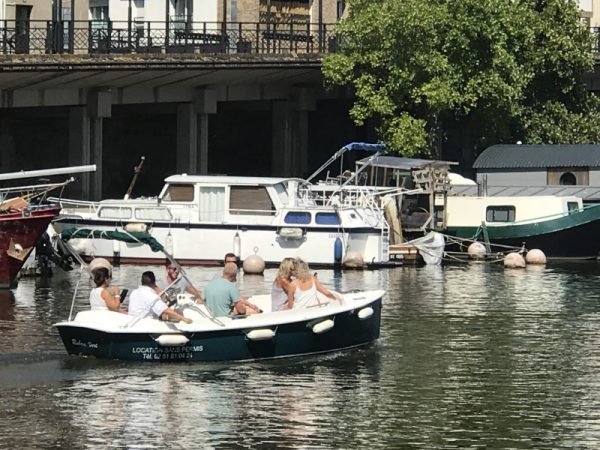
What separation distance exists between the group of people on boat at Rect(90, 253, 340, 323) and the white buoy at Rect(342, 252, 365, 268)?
2003 cm

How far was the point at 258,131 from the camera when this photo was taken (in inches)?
3561

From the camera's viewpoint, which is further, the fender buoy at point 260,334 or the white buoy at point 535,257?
the white buoy at point 535,257

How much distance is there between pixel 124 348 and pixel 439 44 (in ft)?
132

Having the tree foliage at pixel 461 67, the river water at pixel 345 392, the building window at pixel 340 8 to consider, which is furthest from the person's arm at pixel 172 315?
the building window at pixel 340 8

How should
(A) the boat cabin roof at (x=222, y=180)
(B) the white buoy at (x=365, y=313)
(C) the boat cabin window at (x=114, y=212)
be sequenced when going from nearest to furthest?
(B) the white buoy at (x=365, y=313) < (A) the boat cabin roof at (x=222, y=180) < (C) the boat cabin window at (x=114, y=212)

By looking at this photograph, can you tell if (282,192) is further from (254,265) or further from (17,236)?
(17,236)

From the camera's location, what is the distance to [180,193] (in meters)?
54.1

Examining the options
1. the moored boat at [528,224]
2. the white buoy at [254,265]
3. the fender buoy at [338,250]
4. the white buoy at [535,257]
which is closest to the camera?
the white buoy at [254,265]

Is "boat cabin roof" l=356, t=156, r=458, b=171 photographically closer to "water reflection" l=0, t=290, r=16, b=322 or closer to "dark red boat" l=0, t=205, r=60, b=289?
"dark red boat" l=0, t=205, r=60, b=289

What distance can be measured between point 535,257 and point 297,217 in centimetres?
805

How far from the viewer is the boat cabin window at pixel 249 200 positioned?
53.6 metres

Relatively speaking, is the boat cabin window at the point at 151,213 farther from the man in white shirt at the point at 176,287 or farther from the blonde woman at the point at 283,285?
the man in white shirt at the point at 176,287

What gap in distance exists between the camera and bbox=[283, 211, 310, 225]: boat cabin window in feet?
174

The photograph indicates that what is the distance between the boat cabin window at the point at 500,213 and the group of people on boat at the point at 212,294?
27.7 metres
